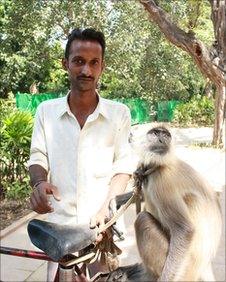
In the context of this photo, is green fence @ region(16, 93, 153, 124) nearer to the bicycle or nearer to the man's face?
the man's face

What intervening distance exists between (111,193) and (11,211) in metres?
4.90

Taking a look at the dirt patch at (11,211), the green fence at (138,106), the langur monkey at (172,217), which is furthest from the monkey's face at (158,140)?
the green fence at (138,106)

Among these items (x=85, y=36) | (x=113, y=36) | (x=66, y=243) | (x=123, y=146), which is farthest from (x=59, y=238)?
(x=113, y=36)

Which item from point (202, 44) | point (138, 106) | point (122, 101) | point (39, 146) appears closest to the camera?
point (39, 146)

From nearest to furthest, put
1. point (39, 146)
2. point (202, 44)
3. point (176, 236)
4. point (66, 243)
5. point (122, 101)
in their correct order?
point (66, 243) < point (176, 236) < point (39, 146) < point (202, 44) < point (122, 101)

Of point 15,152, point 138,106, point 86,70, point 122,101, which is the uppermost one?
point 86,70

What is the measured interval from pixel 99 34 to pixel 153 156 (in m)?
0.55

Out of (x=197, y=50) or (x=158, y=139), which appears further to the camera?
(x=197, y=50)

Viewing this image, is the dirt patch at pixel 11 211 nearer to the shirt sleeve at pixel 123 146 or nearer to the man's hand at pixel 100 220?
the shirt sleeve at pixel 123 146

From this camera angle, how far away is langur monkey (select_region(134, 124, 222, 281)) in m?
1.80

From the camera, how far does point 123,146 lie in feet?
6.80

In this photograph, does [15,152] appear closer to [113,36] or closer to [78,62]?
[78,62]

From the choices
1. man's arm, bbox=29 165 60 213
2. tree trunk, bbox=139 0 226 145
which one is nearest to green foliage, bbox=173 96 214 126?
tree trunk, bbox=139 0 226 145

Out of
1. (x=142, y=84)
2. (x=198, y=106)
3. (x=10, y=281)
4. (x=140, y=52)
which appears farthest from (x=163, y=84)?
(x=10, y=281)
